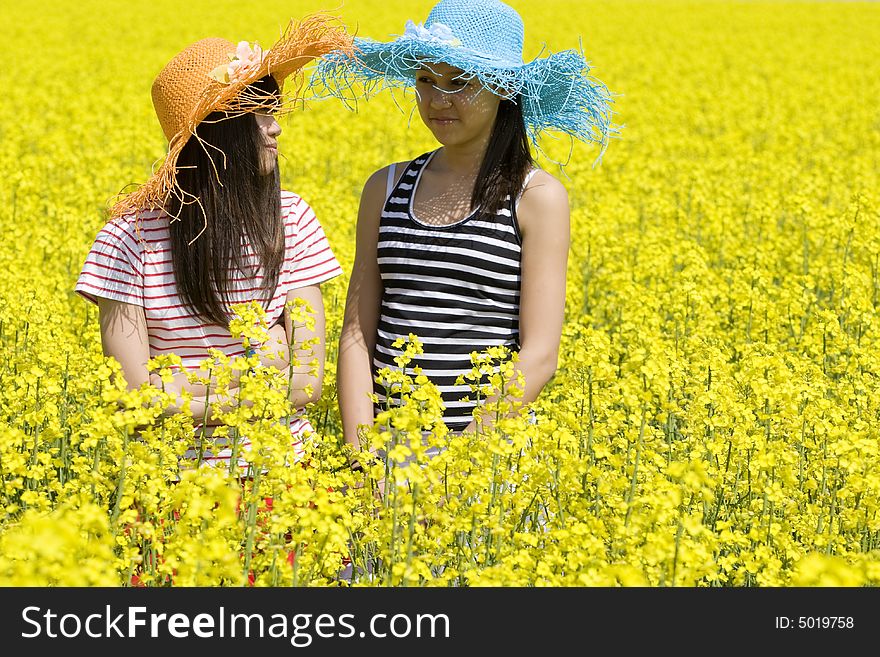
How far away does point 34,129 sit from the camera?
431 inches

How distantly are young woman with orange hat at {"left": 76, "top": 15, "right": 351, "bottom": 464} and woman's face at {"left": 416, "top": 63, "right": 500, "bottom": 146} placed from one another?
0.38 metres

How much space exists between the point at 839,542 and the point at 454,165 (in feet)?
5.76

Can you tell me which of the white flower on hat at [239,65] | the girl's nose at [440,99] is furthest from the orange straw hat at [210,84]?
the girl's nose at [440,99]

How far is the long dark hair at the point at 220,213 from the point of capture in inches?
140

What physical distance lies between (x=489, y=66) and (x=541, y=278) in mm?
706

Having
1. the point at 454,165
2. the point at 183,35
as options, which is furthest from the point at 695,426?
the point at 183,35

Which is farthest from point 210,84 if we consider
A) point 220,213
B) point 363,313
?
point 363,313

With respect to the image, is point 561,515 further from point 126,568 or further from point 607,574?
point 126,568

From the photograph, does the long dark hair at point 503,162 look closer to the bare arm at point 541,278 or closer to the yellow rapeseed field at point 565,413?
the bare arm at point 541,278

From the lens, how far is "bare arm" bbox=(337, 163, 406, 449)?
3918 mm

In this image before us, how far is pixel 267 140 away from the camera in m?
3.63

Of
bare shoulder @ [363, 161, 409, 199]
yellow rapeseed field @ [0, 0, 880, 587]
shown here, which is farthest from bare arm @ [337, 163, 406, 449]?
yellow rapeseed field @ [0, 0, 880, 587]

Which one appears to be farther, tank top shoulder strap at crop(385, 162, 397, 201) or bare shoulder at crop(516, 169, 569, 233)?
tank top shoulder strap at crop(385, 162, 397, 201)

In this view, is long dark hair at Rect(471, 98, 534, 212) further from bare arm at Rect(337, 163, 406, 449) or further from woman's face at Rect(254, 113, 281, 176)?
woman's face at Rect(254, 113, 281, 176)
